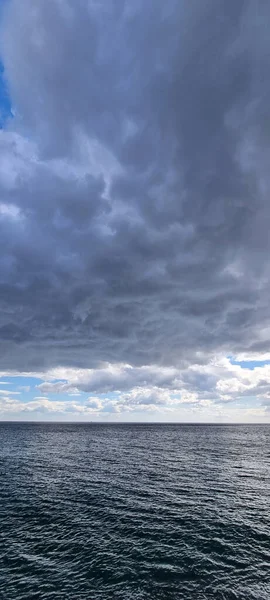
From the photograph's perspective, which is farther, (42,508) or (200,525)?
(42,508)

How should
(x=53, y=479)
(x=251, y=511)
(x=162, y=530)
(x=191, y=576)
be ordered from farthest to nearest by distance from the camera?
1. (x=53, y=479)
2. (x=251, y=511)
3. (x=162, y=530)
4. (x=191, y=576)

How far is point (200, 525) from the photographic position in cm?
3525

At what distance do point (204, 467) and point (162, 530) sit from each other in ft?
132

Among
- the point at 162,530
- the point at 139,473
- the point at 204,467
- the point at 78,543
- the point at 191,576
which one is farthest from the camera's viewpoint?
the point at 204,467

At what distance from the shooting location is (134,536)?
3216cm

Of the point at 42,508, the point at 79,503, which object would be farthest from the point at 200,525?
the point at 42,508

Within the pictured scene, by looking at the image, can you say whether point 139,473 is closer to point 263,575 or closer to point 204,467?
point 204,467

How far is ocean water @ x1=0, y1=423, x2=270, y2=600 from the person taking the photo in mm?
23594

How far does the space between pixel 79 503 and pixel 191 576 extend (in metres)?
22.4

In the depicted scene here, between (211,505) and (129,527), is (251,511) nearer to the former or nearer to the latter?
(211,505)

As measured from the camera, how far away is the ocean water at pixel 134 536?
23594 millimetres

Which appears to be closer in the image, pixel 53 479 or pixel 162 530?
pixel 162 530

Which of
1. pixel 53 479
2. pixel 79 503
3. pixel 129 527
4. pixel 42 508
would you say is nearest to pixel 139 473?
pixel 53 479

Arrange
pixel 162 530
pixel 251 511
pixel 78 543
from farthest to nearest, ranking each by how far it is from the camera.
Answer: pixel 251 511 → pixel 162 530 → pixel 78 543
